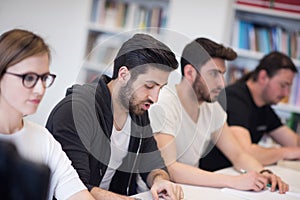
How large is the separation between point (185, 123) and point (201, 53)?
0.26 metres

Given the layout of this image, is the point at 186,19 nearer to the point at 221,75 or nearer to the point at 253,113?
the point at 253,113

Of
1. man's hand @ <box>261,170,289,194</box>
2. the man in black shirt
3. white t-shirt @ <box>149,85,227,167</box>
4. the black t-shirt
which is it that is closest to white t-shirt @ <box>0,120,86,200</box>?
white t-shirt @ <box>149,85,227,167</box>

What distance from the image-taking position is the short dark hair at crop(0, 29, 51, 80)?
3.46ft

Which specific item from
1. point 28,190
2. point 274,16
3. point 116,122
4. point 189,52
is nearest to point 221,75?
point 189,52

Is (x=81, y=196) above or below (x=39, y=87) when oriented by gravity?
below

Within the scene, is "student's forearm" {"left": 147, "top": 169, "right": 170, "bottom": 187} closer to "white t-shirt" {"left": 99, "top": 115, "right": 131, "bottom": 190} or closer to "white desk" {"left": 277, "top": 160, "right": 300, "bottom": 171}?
"white t-shirt" {"left": 99, "top": 115, "right": 131, "bottom": 190}

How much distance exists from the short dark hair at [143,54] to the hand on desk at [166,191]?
0.35 meters

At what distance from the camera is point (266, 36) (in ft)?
10.8

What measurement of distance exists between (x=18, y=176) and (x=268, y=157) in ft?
6.09

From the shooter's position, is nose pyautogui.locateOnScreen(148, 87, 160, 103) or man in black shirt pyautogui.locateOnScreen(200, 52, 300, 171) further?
man in black shirt pyautogui.locateOnScreen(200, 52, 300, 171)

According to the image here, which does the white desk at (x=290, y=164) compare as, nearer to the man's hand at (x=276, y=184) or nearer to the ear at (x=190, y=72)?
the man's hand at (x=276, y=184)

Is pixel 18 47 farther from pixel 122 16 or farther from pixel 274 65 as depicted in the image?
pixel 122 16

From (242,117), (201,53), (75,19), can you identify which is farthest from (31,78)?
(75,19)

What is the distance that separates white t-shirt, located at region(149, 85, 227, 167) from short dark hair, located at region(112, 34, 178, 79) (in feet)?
0.40
